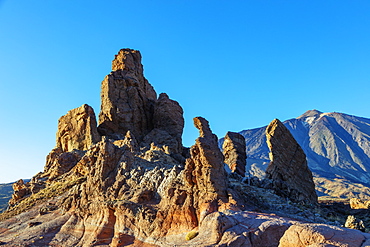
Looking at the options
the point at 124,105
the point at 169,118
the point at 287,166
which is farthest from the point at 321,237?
the point at 124,105

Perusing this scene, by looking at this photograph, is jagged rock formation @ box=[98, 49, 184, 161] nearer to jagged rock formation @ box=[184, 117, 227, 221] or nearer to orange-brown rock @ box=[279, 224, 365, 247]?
jagged rock formation @ box=[184, 117, 227, 221]

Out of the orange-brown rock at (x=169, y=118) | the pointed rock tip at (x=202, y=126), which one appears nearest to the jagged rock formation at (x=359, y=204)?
the pointed rock tip at (x=202, y=126)

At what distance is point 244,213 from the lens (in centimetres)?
2722

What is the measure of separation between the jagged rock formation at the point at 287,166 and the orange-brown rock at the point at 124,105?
1242 inches

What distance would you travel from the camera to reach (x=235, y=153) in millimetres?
64000

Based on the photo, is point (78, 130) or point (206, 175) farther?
point (78, 130)

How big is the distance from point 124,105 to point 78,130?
447 inches

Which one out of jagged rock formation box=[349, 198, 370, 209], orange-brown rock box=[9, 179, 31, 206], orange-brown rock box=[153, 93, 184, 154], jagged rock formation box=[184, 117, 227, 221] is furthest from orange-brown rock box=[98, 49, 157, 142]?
jagged rock formation box=[184, 117, 227, 221]

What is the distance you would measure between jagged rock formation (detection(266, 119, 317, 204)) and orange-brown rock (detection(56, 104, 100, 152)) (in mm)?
35827

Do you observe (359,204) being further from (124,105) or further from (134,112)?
(124,105)

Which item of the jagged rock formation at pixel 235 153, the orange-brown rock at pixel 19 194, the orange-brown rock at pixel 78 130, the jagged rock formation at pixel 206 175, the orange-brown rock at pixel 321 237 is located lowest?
the orange-brown rock at pixel 321 237

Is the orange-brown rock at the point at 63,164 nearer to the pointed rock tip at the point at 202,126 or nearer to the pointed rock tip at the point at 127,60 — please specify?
the pointed rock tip at the point at 127,60

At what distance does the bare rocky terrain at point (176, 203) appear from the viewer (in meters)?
24.4

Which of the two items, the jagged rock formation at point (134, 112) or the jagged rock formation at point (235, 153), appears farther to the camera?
the jagged rock formation at point (134, 112)
